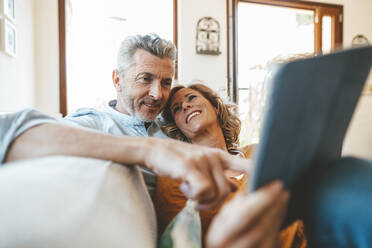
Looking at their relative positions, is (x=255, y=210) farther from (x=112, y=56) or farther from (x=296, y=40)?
(x=296, y=40)

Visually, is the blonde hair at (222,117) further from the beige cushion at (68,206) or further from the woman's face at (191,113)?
the beige cushion at (68,206)

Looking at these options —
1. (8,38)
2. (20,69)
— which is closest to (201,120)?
(8,38)

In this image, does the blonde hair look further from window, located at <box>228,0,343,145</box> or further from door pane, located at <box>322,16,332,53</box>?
door pane, located at <box>322,16,332,53</box>

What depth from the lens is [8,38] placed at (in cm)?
203

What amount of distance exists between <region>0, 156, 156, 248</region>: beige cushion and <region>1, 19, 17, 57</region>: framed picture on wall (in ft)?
5.99

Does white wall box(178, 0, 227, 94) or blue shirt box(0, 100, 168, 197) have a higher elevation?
white wall box(178, 0, 227, 94)

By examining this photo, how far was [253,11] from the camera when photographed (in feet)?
14.1

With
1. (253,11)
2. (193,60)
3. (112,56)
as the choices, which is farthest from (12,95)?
(253,11)

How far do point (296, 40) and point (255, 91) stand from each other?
13.6 ft

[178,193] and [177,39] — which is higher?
[177,39]

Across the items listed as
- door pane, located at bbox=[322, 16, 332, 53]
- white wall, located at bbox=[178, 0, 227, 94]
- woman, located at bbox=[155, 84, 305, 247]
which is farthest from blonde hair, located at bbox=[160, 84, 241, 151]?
door pane, located at bbox=[322, 16, 332, 53]

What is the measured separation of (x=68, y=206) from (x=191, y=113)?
3.93 feet

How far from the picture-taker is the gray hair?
5.06 ft

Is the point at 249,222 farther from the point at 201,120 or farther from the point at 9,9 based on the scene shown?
the point at 9,9
